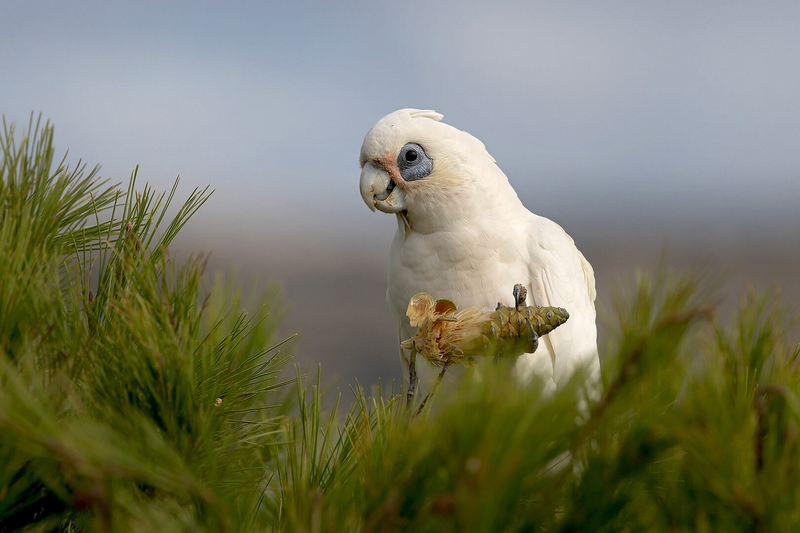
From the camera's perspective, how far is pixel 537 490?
601 millimetres

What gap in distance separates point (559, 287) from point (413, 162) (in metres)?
0.54

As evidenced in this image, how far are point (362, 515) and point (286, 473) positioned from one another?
8.9 inches

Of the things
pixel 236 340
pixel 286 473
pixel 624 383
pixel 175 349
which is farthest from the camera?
pixel 236 340

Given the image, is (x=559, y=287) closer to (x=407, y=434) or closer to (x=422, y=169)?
(x=422, y=169)

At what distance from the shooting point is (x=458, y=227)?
5.51ft

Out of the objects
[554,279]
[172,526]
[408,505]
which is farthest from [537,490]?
[554,279]

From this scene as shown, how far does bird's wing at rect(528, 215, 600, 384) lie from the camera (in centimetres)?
→ 177

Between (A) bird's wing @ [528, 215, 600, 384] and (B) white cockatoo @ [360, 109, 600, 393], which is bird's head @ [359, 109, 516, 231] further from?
(A) bird's wing @ [528, 215, 600, 384]

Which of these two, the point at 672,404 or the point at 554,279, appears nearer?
the point at 672,404

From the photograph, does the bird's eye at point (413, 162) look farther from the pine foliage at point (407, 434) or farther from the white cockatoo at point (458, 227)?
the pine foliage at point (407, 434)

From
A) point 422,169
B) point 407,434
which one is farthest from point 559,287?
point 407,434

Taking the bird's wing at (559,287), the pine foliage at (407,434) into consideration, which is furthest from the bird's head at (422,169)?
the pine foliage at (407,434)

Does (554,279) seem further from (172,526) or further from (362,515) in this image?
(172,526)

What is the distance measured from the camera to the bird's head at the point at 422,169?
163 cm
